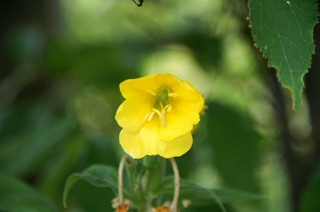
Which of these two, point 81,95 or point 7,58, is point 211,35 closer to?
point 81,95

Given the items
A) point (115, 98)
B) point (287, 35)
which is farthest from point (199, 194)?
point (115, 98)

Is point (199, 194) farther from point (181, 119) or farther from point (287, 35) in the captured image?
point (287, 35)

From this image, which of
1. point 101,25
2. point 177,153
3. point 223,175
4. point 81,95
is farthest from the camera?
point 101,25

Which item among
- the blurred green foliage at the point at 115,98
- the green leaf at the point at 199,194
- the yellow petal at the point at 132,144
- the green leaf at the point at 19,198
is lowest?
the blurred green foliage at the point at 115,98

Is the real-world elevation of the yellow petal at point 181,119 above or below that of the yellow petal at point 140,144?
above

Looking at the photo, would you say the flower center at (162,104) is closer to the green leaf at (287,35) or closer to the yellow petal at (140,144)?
the yellow petal at (140,144)

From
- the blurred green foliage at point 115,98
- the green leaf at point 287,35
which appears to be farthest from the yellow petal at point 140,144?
the blurred green foliage at point 115,98

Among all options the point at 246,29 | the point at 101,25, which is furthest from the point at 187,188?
the point at 101,25

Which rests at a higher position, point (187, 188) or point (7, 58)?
point (187, 188)

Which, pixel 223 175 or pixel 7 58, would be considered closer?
pixel 223 175
